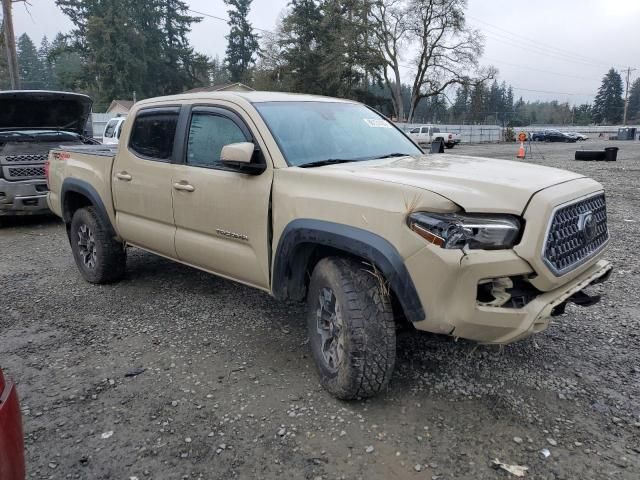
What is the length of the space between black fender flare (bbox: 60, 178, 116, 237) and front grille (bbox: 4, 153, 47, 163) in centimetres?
341

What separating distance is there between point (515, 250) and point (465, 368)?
4.07 feet

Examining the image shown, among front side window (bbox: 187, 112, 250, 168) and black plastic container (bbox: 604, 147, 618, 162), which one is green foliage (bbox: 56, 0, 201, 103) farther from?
front side window (bbox: 187, 112, 250, 168)

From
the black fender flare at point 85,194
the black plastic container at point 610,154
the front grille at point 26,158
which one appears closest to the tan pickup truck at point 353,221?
the black fender flare at point 85,194

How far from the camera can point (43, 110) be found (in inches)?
351

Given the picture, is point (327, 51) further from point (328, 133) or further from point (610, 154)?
point (328, 133)

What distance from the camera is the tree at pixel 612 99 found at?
97750 mm

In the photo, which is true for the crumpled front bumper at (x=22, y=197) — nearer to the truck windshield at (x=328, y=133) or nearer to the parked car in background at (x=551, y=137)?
the truck windshield at (x=328, y=133)

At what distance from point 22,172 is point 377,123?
21.5 feet

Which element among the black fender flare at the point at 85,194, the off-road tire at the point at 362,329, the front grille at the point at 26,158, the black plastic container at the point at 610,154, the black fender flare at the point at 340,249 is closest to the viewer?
the black fender flare at the point at 340,249

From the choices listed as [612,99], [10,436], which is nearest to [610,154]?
[10,436]

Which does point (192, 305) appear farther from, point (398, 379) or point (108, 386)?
point (398, 379)

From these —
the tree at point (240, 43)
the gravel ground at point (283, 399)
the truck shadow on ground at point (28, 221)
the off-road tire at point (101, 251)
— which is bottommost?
the gravel ground at point (283, 399)

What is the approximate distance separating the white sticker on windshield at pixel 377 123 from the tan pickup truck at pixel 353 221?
0.02 metres

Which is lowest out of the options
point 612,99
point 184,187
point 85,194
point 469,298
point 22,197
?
point 22,197
